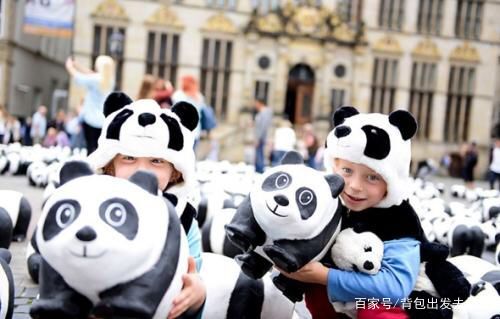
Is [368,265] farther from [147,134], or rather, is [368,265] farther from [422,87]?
[422,87]

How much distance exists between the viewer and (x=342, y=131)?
2785 mm

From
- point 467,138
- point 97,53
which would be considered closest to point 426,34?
point 467,138

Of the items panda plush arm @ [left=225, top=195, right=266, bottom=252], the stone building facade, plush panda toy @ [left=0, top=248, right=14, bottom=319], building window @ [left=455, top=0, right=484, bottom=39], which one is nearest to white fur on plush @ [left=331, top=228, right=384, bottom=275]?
panda plush arm @ [left=225, top=195, right=266, bottom=252]

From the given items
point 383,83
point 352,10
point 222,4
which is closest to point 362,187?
point 222,4

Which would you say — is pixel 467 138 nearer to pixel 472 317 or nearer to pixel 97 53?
pixel 97 53

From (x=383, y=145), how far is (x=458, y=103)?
24.3m

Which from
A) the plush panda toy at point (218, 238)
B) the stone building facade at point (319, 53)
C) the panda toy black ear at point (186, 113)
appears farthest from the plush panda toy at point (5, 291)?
the stone building facade at point (319, 53)

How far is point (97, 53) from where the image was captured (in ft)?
74.1

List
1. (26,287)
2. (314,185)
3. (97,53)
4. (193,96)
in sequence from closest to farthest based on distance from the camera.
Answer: (314,185)
(26,287)
(193,96)
(97,53)

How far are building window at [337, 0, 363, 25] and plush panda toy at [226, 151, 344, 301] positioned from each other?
75.1ft

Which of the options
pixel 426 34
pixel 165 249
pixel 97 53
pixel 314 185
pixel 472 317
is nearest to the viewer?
pixel 165 249

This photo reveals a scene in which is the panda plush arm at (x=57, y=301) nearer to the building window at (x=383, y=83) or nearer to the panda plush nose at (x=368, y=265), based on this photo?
the panda plush nose at (x=368, y=265)

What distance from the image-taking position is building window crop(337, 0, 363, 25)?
2453 cm

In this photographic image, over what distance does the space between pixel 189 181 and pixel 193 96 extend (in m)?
4.95
